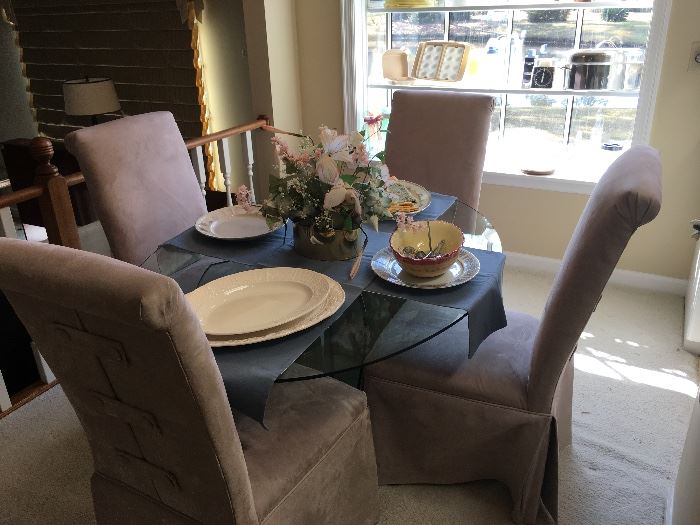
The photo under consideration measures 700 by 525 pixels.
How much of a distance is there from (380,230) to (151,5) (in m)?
3.40

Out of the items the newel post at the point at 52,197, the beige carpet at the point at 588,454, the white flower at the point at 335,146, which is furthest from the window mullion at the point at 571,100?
the newel post at the point at 52,197

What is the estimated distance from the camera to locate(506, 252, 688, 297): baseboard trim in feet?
9.85

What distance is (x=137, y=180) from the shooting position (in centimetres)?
214

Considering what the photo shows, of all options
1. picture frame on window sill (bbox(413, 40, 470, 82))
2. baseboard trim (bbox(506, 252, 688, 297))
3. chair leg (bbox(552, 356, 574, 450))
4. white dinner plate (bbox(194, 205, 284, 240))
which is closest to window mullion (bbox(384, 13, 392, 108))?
picture frame on window sill (bbox(413, 40, 470, 82))

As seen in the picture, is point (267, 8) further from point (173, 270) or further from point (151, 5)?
point (173, 270)

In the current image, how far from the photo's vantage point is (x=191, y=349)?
99 cm

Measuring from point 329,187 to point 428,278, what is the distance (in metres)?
0.37

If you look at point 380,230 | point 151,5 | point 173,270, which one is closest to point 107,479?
Result: point 173,270

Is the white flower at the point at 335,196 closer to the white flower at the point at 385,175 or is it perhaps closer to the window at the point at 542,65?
the white flower at the point at 385,175

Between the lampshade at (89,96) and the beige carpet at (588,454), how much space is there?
2857mm

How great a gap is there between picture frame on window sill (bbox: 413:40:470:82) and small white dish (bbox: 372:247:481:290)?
6.07 ft

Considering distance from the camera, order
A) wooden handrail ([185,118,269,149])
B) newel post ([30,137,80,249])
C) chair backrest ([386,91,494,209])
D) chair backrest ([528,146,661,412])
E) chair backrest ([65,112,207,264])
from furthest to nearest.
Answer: wooden handrail ([185,118,269,149])
chair backrest ([386,91,494,209])
newel post ([30,137,80,249])
chair backrest ([65,112,207,264])
chair backrest ([528,146,661,412])

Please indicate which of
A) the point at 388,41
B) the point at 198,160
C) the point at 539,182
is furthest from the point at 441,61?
the point at 198,160

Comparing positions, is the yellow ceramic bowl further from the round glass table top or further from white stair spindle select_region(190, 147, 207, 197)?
white stair spindle select_region(190, 147, 207, 197)
